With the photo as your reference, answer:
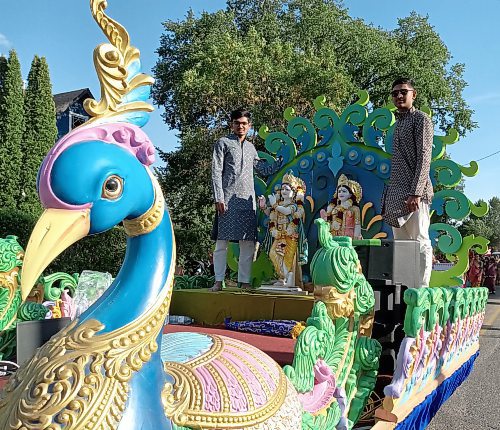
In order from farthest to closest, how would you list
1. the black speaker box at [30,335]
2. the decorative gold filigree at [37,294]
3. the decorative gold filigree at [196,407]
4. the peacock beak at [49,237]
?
the decorative gold filigree at [37,294] → the black speaker box at [30,335] → the decorative gold filigree at [196,407] → the peacock beak at [49,237]

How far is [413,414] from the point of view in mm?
2756

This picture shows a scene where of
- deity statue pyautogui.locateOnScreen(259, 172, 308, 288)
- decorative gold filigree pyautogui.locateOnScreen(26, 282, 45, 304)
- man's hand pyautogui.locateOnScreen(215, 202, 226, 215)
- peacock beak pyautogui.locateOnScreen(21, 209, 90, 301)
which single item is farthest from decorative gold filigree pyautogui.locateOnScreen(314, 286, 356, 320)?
deity statue pyautogui.locateOnScreen(259, 172, 308, 288)

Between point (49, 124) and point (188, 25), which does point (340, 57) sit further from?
point (49, 124)

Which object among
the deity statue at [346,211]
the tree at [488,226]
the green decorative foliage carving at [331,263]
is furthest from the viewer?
the tree at [488,226]

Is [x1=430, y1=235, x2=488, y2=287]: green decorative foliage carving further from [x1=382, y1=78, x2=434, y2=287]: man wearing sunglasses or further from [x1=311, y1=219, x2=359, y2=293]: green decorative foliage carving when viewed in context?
[x1=311, y1=219, x2=359, y2=293]: green decorative foliage carving

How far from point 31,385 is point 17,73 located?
13.6 m

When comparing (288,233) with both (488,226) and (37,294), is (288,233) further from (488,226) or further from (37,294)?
(488,226)

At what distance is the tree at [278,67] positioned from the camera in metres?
12.8

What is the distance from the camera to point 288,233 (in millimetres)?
4688

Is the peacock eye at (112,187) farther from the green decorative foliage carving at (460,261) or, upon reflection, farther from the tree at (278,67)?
the tree at (278,67)

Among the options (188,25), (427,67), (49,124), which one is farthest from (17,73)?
(427,67)

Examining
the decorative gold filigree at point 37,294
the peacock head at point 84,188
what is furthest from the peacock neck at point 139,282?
the decorative gold filigree at point 37,294

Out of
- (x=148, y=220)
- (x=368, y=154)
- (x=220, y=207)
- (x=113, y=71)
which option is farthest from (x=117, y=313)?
(x=368, y=154)

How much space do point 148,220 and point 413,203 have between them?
2.54m
